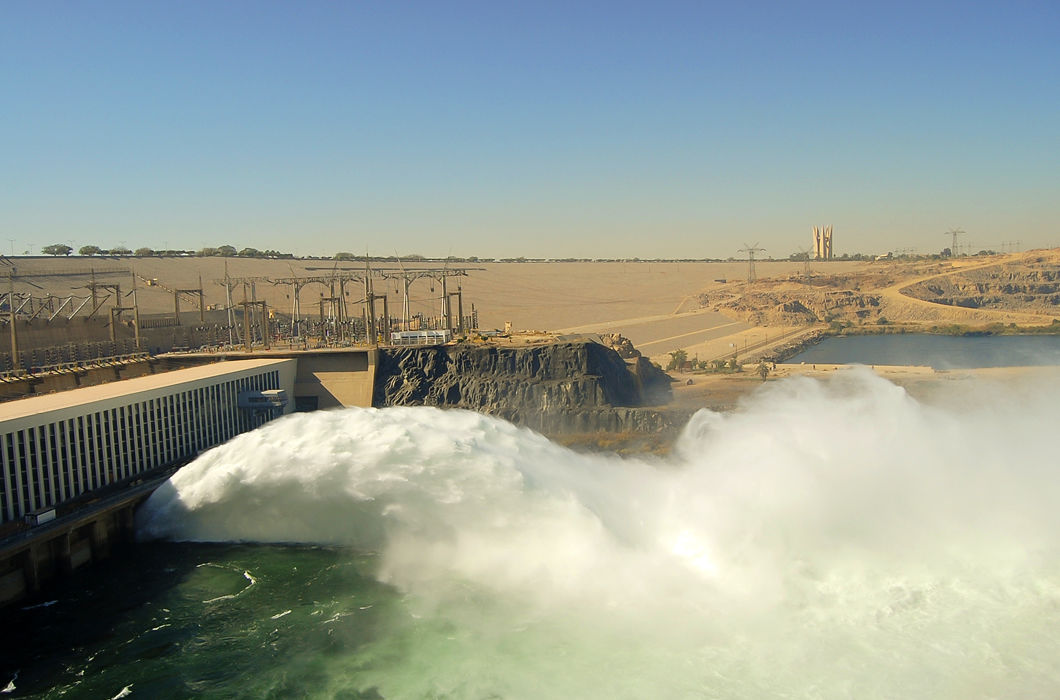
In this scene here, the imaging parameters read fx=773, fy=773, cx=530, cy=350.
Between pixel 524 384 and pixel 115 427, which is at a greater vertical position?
pixel 115 427

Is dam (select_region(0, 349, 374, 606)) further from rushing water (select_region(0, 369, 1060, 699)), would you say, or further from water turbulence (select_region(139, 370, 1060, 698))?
water turbulence (select_region(139, 370, 1060, 698))

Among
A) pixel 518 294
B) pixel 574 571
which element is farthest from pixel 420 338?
pixel 518 294

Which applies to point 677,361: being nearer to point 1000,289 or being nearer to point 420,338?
point 420,338

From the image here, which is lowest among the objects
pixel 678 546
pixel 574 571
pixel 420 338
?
pixel 574 571

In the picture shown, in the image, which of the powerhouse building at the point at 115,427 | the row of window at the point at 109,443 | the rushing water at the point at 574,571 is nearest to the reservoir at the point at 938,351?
the rushing water at the point at 574,571

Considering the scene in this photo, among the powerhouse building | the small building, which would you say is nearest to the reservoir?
the small building

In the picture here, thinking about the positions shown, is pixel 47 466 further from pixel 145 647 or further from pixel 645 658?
pixel 645 658
